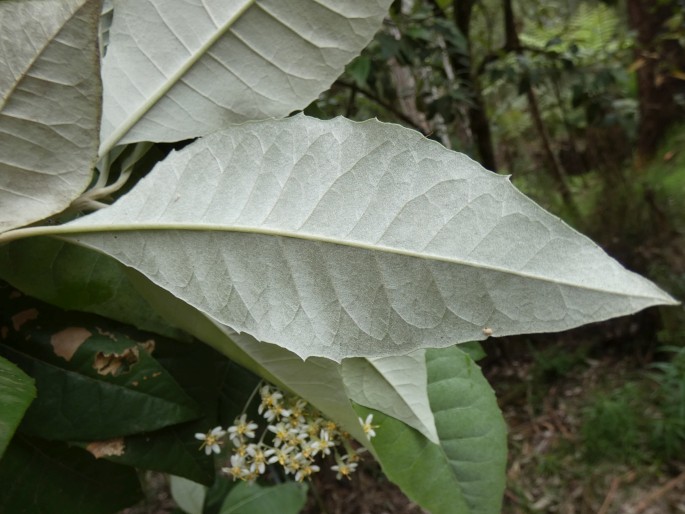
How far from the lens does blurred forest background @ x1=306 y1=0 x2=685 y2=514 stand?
214cm

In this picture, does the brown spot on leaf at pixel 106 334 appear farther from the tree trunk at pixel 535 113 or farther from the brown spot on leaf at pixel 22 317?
the tree trunk at pixel 535 113

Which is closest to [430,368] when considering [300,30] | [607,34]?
[300,30]

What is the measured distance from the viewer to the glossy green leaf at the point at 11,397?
33 centimetres

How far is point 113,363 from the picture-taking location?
0.52m

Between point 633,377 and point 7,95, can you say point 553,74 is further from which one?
point 7,95

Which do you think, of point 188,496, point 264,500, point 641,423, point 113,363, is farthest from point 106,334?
point 641,423

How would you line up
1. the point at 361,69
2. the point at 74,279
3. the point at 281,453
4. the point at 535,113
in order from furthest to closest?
the point at 535,113
the point at 361,69
the point at 281,453
the point at 74,279

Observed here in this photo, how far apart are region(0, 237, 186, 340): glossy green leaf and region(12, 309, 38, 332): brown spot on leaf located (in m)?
0.06

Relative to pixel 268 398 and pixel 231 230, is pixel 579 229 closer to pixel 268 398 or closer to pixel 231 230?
pixel 268 398

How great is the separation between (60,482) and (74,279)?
0.20 m

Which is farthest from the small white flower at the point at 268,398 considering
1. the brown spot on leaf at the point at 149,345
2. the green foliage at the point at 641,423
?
the green foliage at the point at 641,423

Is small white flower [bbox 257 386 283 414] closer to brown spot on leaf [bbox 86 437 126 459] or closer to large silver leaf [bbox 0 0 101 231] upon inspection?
brown spot on leaf [bbox 86 437 126 459]

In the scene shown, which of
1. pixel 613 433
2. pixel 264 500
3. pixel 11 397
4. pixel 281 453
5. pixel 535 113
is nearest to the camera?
pixel 11 397

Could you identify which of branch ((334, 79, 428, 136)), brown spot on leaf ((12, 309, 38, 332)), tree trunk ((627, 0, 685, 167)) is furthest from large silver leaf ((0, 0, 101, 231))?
tree trunk ((627, 0, 685, 167))
